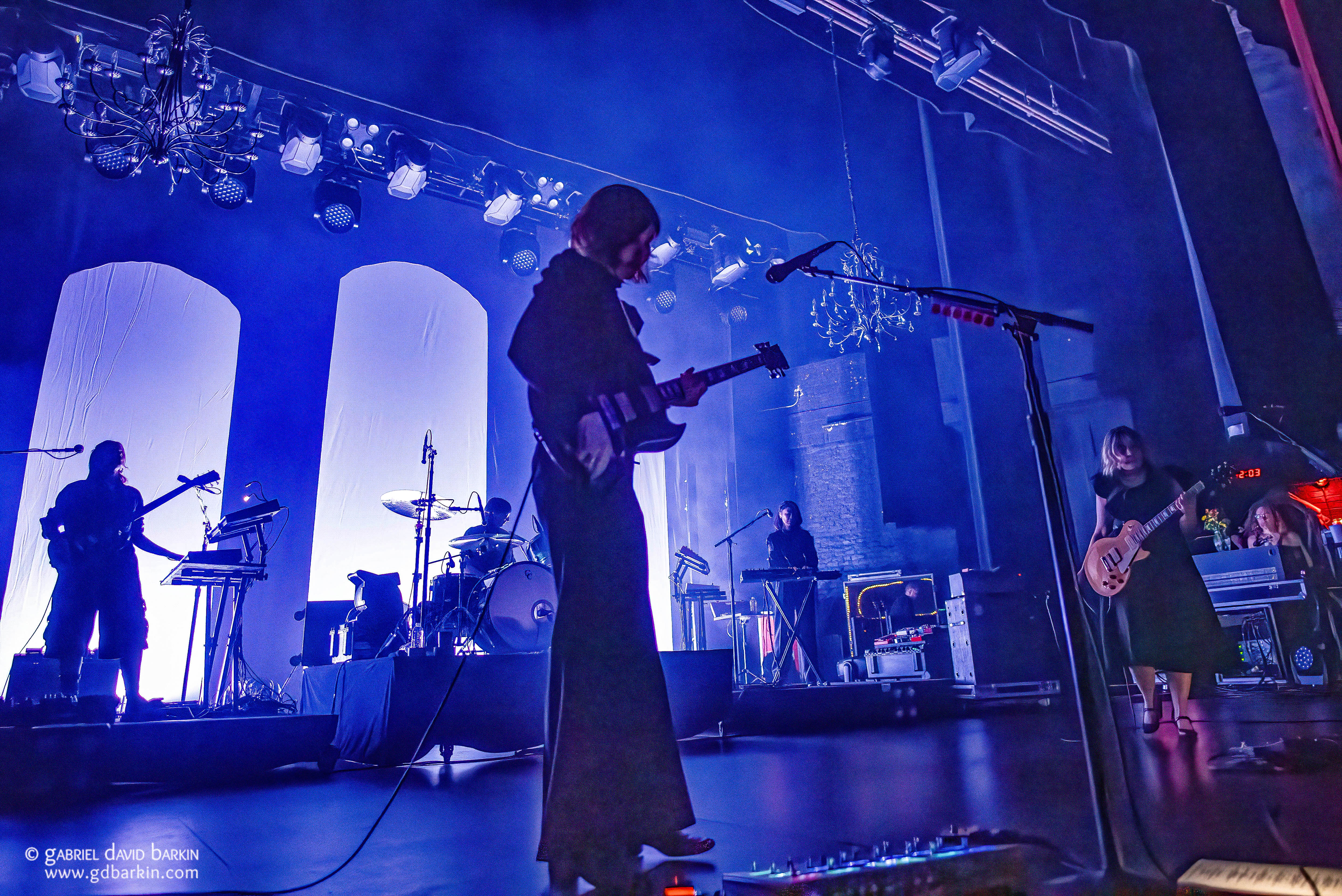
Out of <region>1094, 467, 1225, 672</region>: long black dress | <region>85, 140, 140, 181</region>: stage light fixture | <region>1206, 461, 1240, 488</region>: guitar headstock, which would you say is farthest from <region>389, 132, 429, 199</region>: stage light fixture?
<region>1206, 461, 1240, 488</region>: guitar headstock

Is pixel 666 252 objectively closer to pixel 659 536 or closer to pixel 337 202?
pixel 659 536

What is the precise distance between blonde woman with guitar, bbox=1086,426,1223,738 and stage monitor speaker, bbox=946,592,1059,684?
1.35 meters

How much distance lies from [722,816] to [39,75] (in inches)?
223

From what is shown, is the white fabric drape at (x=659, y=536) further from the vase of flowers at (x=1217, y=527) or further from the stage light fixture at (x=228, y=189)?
the vase of flowers at (x=1217, y=527)

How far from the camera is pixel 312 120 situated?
518 cm

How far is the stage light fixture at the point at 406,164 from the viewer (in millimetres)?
5348

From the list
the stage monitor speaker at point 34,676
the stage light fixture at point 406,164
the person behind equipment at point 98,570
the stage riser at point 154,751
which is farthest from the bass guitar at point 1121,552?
the stage light fixture at point 406,164

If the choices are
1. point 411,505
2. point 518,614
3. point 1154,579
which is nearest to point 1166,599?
point 1154,579

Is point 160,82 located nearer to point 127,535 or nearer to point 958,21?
point 127,535

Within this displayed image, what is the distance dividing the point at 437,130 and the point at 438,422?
2239mm

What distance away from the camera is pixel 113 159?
4586 millimetres

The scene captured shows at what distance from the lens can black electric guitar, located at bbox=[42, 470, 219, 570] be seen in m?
3.58

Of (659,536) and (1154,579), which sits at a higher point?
(659,536)

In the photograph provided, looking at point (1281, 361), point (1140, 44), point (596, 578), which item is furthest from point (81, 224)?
point (1281, 361)
